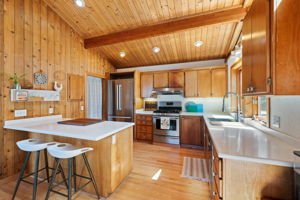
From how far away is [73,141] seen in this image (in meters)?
1.83

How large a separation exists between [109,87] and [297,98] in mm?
4045

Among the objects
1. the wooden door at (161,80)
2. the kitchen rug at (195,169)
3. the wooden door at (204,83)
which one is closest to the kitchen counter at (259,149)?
the kitchen rug at (195,169)

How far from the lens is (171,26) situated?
261 centimetres

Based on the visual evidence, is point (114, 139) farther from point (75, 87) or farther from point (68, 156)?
point (75, 87)

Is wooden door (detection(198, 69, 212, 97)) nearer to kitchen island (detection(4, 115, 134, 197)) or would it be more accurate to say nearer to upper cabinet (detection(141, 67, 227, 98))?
upper cabinet (detection(141, 67, 227, 98))

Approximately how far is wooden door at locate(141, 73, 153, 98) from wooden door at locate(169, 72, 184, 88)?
651 millimetres

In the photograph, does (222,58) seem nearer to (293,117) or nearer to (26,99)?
(293,117)

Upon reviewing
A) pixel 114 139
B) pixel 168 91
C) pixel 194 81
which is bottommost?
pixel 114 139

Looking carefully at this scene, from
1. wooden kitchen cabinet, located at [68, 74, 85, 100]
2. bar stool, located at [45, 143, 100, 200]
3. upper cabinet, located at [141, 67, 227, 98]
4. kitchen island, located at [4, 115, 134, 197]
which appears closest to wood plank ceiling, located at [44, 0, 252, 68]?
upper cabinet, located at [141, 67, 227, 98]

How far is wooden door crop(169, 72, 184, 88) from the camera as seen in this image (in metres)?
3.76

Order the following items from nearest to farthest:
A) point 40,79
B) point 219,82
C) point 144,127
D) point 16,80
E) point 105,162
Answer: point 105,162 → point 16,80 → point 40,79 → point 219,82 → point 144,127

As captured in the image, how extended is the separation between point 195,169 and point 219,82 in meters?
2.36

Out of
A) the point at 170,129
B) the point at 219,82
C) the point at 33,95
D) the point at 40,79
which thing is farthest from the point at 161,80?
the point at 33,95

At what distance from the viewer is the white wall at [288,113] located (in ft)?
3.68
